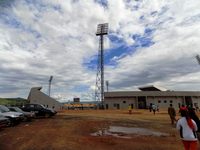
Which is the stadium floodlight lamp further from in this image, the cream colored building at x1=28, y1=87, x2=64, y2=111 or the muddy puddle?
the muddy puddle

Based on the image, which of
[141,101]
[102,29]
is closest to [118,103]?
[141,101]

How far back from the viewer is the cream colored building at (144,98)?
6056cm

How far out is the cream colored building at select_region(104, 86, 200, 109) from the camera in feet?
199

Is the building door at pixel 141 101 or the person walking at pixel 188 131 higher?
the building door at pixel 141 101

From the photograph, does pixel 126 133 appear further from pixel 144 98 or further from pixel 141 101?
pixel 141 101

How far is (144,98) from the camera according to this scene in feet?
203

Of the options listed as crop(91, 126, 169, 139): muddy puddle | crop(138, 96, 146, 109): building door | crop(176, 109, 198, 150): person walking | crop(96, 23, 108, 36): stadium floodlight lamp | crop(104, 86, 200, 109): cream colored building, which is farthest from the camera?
crop(138, 96, 146, 109): building door

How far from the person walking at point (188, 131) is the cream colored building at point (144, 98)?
179 ft

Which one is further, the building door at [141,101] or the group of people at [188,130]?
the building door at [141,101]

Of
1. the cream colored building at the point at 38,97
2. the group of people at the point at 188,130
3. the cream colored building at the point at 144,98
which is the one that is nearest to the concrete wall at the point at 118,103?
the cream colored building at the point at 144,98

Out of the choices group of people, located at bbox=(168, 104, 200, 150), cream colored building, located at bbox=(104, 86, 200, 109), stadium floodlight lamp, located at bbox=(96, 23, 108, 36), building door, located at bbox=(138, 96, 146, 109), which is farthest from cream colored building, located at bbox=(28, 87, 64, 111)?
group of people, located at bbox=(168, 104, 200, 150)

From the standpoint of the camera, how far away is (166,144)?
1021 centimetres

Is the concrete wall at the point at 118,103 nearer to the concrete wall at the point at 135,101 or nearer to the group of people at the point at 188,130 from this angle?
the concrete wall at the point at 135,101

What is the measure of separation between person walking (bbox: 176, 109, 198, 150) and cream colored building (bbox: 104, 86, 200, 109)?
179 feet
